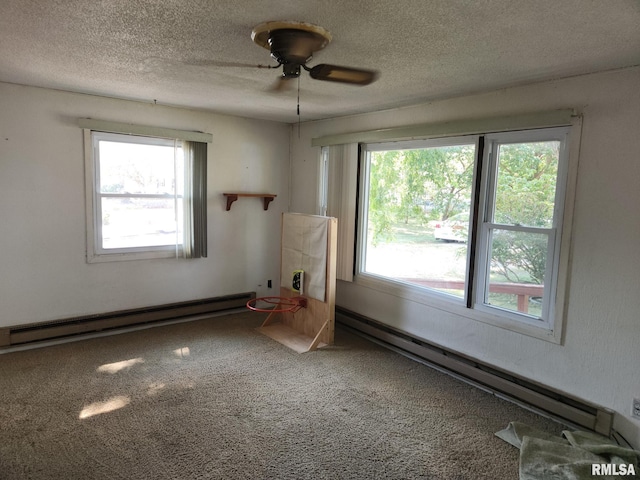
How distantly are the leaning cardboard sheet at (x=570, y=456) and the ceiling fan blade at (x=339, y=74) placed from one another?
2.34 metres

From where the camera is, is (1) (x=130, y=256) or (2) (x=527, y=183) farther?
(1) (x=130, y=256)

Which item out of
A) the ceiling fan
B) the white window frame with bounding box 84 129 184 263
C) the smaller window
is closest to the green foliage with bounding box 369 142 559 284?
the ceiling fan

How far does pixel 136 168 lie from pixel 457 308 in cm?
339

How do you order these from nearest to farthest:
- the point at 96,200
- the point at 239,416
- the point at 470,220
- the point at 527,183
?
the point at 239,416 < the point at 527,183 < the point at 470,220 < the point at 96,200

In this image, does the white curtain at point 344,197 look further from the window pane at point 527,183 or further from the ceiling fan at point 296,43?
the ceiling fan at point 296,43

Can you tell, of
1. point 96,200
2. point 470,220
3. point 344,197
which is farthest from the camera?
point 344,197

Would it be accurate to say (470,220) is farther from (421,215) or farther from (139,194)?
(139,194)

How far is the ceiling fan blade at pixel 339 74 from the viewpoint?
2.05 m

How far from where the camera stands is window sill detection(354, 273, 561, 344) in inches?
115

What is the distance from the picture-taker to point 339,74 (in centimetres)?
214

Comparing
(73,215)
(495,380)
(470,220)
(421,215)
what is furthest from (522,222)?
(73,215)

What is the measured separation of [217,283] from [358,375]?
2.23 metres

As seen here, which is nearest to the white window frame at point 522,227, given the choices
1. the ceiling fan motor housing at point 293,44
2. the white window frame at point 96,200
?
the ceiling fan motor housing at point 293,44

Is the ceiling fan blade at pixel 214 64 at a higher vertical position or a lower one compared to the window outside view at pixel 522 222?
higher
